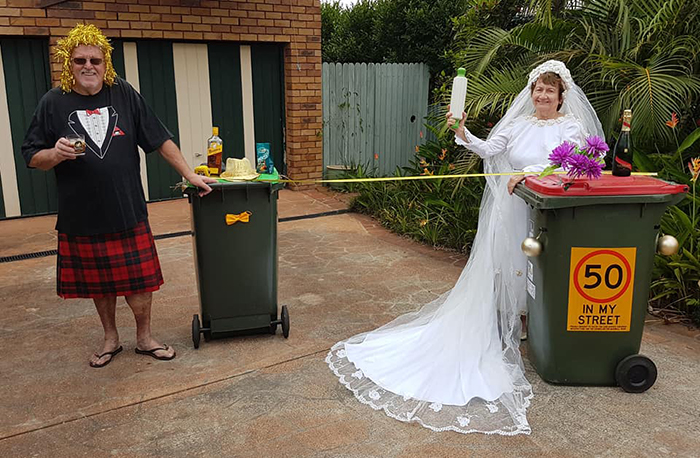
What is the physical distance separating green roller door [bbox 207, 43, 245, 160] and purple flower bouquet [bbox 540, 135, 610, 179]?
227 inches

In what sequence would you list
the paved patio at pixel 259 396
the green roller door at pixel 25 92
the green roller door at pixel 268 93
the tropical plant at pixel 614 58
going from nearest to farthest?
the paved patio at pixel 259 396 < the tropical plant at pixel 614 58 < the green roller door at pixel 25 92 < the green roller door at pixel 268 93

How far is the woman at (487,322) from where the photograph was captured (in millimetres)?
3215

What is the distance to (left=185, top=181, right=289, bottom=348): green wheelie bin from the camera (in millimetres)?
3600

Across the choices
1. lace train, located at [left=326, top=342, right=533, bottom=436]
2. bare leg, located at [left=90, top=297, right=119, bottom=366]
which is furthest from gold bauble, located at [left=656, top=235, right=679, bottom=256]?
bare leg, located at [left=90, top=297, right=119, bottom=366]

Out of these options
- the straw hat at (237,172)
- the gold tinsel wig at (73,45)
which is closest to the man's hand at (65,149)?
the gold tinsel wig at (73,45)

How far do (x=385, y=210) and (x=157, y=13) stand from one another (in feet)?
11.7

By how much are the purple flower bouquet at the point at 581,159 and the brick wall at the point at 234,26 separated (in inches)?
223

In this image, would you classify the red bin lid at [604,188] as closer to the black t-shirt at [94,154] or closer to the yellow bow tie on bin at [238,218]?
the yellow bow tie on bin at [238,218]

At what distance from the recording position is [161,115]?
7.64m

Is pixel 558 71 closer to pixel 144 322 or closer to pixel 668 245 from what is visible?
pixel 668 245

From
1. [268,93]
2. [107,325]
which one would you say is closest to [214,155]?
[107,325]

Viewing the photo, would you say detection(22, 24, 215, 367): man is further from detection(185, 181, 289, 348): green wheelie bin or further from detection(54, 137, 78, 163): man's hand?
detection(185, 181, 289, 348): green wheelie bin

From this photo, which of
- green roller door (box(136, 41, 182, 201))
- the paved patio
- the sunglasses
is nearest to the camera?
the paved patio

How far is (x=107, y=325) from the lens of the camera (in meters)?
3.70
